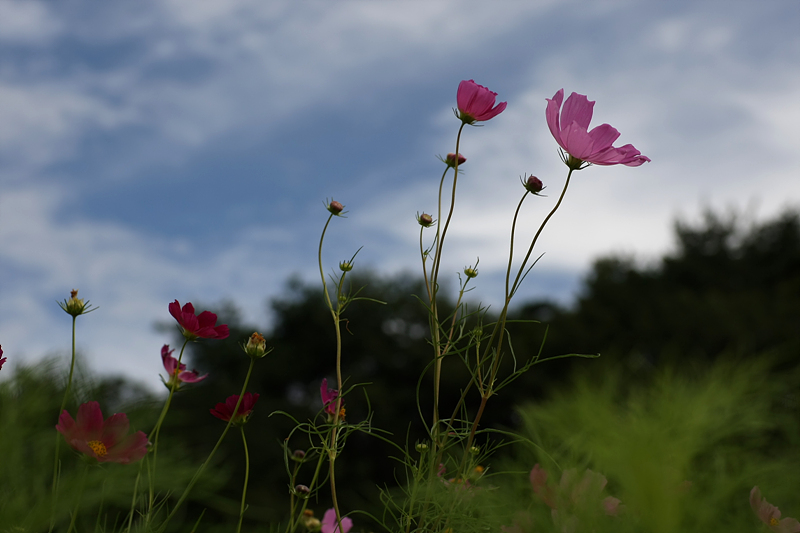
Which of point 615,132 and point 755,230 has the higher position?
point 755,230

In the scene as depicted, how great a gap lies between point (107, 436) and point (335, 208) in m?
0.41

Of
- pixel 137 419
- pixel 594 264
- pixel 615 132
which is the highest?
pixel 594 264

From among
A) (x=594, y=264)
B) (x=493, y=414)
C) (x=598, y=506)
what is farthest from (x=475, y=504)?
(x=594, y=264)

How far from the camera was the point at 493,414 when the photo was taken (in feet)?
34.9

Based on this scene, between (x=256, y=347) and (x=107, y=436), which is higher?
(x=256, y=347)

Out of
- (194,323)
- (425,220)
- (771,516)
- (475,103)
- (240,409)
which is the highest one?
(475,103)

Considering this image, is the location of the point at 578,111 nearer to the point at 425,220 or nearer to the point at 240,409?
the point at 425,220

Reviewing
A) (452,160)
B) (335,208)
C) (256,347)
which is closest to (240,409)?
(256,347)

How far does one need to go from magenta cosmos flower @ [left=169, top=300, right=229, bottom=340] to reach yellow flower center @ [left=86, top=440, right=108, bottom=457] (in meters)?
0.16

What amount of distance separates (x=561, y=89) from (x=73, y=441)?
2.33ft

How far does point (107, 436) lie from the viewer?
2.44ft

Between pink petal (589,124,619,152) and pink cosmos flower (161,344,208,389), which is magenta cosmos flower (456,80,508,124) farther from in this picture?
pink cosmos flower (161,344,208,389)

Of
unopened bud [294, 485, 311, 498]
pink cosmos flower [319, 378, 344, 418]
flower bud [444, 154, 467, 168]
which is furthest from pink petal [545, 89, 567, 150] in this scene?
unopened bud [294, 485, 311, 498]

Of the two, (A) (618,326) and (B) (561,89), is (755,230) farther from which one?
(B) (561,89)
